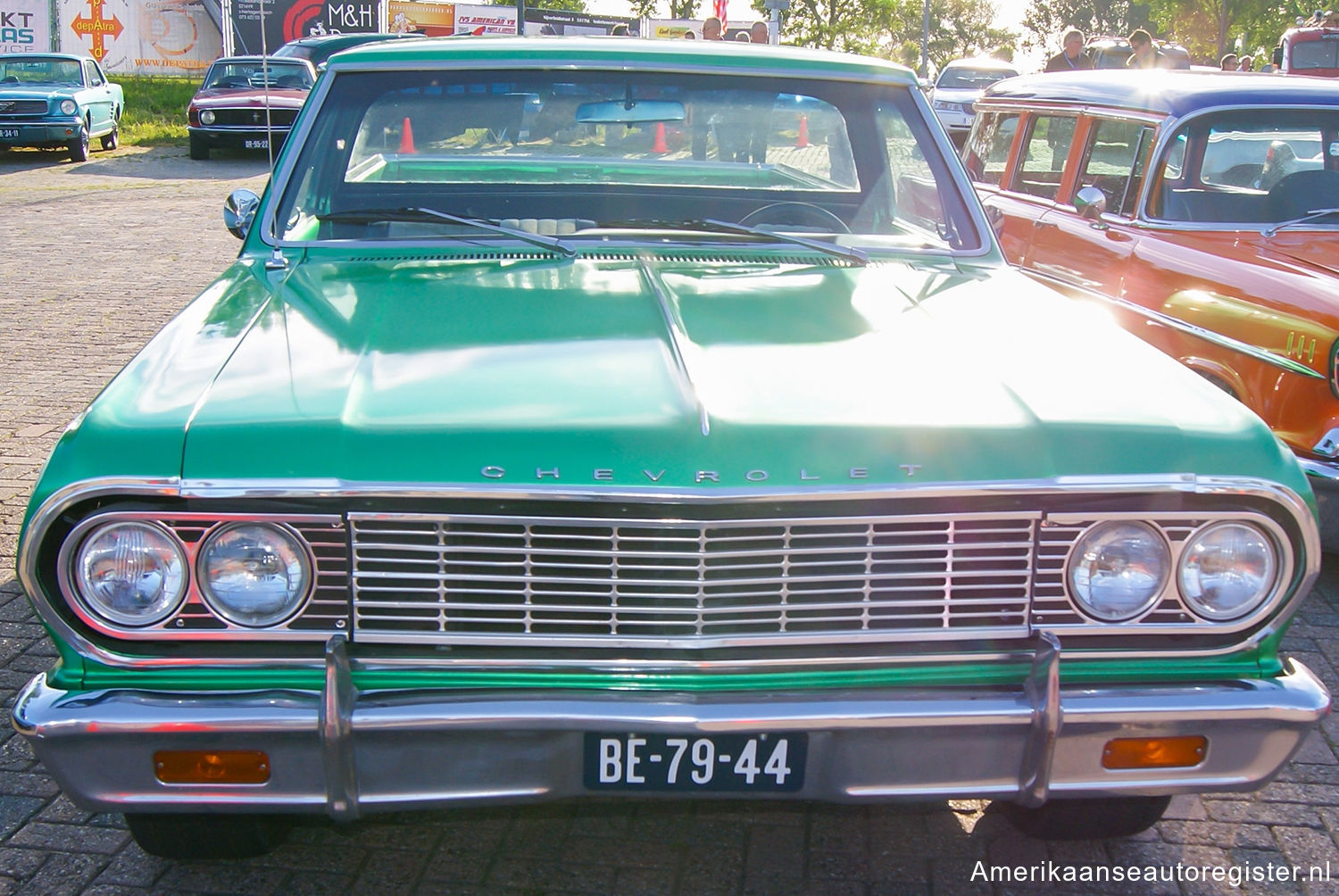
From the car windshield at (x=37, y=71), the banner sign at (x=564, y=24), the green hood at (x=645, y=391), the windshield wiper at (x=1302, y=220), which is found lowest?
the green hood at (x=645, y=391)

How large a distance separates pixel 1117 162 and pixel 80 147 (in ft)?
53.6

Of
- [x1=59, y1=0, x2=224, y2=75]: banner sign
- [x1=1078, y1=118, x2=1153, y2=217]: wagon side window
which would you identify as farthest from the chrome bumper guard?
[x1=59, y1=0, x2=224, y2=75]: banner sign

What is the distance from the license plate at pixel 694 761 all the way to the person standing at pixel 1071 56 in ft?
31.4

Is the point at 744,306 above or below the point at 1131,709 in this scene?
above

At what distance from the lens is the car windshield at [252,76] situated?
18.1m

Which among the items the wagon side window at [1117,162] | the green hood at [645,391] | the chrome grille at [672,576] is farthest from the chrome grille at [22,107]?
the chrome grille at [672,576]

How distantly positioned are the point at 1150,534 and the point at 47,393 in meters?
5.68

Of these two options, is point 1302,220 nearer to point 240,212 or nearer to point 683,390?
point 683,390

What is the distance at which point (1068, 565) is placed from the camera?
223 cm

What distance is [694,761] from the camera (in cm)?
214

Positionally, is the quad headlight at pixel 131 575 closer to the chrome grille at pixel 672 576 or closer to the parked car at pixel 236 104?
the chrome grille at pixel 672 576

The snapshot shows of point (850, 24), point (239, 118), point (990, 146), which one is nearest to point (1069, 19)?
point (850, 24)

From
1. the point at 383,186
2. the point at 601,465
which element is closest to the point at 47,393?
the point at 383,186

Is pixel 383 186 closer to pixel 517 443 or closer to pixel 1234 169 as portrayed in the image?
pixel 517 443
